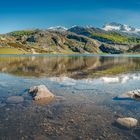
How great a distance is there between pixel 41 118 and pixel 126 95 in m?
14.3

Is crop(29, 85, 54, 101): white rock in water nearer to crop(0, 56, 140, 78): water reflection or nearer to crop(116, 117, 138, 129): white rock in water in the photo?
crop(116, 117, 138, 129): white rock in water

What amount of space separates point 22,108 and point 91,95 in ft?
39.0

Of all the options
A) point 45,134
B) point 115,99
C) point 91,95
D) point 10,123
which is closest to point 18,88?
point 91,95

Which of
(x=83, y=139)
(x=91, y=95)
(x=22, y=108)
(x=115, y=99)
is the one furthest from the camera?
(x=91, y=95)

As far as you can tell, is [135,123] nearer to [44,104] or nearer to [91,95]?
[44,104]

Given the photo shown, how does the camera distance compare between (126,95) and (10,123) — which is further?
(126,95)

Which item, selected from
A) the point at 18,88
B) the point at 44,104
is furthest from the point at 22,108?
the point at 18,88

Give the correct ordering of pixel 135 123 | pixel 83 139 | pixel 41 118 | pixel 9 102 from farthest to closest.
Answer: pixel 9 102 < pixel 41 118 < pixel 135 123 < pixel 83 139

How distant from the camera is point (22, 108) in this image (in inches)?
1195

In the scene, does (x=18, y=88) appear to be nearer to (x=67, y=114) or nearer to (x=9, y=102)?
(x=9, y=102)

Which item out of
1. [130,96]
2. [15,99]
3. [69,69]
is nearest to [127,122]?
[130,96]

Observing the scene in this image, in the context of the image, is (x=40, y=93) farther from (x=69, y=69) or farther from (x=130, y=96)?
(x=69, y=69)

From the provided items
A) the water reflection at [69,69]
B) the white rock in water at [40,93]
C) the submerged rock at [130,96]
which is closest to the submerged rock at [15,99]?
the white rock in water at [40,93]

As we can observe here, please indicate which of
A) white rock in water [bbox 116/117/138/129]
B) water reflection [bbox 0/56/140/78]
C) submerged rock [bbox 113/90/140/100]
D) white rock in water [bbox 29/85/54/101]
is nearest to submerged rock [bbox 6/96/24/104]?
white rock in water [bbox 29/85/54/101]
